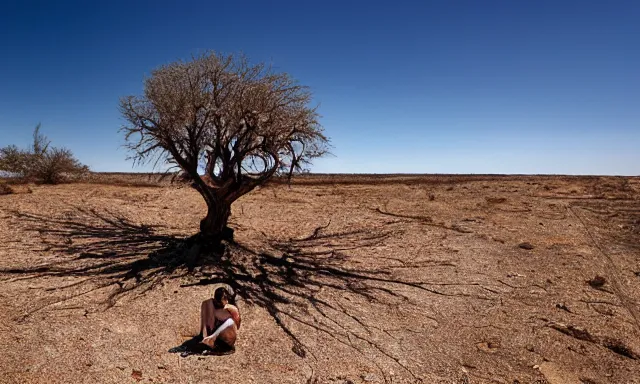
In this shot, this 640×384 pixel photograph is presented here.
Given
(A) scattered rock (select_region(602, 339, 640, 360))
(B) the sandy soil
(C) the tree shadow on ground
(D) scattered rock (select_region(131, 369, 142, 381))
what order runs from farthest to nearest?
(C) the tree shadow on ground
(A) scattered rock (select_region(602, 339, 640, 360))
(B) the sandy soil
(D) scattered rock (select_region(131, 369, 142, 381))

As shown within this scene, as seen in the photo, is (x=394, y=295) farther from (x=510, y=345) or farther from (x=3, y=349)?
(x=3, y=349)

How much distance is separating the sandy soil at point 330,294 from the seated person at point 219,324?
20cm

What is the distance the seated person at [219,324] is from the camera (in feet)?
17.4

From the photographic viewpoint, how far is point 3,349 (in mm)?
4871

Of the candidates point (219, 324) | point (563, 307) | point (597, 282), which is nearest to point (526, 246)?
point (597, 282)

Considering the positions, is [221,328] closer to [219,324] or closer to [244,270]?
[219,324]

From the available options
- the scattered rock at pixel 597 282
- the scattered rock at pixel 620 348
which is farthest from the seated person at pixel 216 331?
the scattered rock at pixel 597 282

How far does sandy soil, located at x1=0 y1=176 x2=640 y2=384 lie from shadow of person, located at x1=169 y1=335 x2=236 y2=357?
3.7 inches

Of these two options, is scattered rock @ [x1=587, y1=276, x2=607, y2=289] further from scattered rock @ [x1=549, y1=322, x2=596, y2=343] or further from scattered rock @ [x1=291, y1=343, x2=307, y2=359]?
scattered rock @ [x1=291, y1=343, x2=307, y2=359]

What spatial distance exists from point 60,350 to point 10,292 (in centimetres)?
242

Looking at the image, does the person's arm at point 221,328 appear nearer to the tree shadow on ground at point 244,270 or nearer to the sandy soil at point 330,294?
the sandy soil at point 330,294

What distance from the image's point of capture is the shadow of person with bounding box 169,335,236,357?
5203 millimetres

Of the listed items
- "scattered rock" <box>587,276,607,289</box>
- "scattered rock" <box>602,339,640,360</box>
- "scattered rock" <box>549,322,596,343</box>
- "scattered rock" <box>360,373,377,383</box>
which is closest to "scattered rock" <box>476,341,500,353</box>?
"scattered rock" <box>549,322,596,343</box>

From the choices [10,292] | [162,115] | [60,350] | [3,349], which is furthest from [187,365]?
[162,115]
